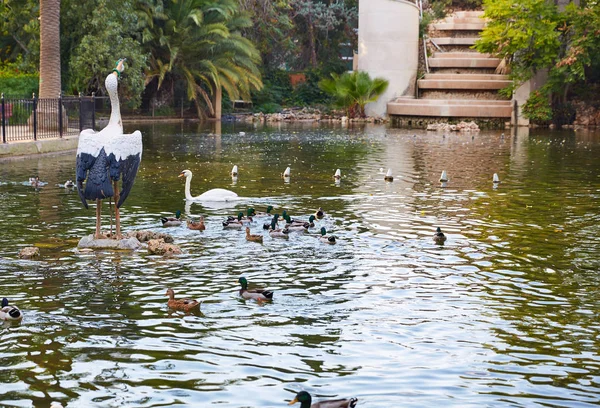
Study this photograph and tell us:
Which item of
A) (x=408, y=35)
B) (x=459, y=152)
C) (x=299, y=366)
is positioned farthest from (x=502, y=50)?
(x=299, y=366)

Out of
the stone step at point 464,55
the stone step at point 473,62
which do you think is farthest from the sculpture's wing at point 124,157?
the stone step at point 464,55

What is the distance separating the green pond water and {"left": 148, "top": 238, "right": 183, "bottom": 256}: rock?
0.17m

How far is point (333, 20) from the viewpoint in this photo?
5541 centimetres

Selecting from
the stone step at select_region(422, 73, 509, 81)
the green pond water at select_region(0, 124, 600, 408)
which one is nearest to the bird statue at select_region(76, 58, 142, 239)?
the green pond water at select_region(0, 124, 600, 408)

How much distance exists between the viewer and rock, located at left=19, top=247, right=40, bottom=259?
1245 centimetres

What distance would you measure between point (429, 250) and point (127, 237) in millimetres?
4492

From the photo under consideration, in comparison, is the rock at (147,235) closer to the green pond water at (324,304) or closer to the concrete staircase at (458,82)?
the green pond water at (324,304)

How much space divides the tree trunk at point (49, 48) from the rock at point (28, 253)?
61.2 ft

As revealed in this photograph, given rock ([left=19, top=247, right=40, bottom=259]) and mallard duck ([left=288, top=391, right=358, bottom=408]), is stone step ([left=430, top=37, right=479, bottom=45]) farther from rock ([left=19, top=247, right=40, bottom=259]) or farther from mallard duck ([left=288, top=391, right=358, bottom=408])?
mallard duck ([left=288, top=391, right=358, bottom=408])

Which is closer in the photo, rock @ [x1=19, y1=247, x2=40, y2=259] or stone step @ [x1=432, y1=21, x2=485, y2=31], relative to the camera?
rock @ [x1=19, y1=247, x2=40, y2=259]

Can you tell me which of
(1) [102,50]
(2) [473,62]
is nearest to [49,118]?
(1) [102,50]

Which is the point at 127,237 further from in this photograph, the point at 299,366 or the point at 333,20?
the point at 333,20

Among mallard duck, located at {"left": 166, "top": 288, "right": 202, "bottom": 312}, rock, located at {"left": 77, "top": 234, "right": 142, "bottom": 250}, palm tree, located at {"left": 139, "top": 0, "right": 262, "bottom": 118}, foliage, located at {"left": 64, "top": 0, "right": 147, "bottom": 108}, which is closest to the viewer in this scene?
mallard duck, located at {"left": 166, "top": 288, "right": 202, "bottom": 312}

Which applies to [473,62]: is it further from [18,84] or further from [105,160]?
[105,160]
